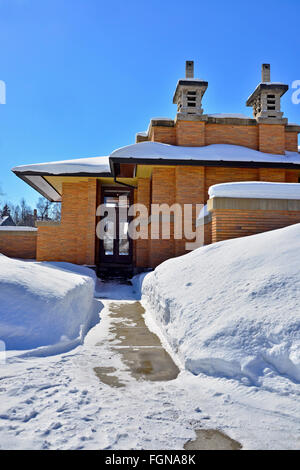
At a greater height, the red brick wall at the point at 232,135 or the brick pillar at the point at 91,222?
the red brick wall at the point at 232,135

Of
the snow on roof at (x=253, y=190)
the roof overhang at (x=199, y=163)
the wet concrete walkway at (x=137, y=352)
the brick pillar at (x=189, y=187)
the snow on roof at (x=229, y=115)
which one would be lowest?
the wet concrete walkway at (x=137, y=352)

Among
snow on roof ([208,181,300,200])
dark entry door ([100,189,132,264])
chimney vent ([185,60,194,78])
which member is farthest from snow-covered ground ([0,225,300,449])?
chimney vent ([185,60,194,78])

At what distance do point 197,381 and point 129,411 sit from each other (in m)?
0.81

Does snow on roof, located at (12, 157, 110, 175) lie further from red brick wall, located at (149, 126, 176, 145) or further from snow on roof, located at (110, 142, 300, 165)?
red brick wall, located at (149, 126, 176, 145)

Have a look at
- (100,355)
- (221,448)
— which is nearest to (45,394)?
(100,355)

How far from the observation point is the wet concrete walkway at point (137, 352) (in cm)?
299

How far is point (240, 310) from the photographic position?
325 centimetres

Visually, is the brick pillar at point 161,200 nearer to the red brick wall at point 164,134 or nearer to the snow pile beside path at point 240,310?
the red brick wall at point 164,134

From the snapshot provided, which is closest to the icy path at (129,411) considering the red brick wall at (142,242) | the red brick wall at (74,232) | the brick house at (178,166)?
the brick house at (178,166)

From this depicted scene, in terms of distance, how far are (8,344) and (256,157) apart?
9858 millimetres

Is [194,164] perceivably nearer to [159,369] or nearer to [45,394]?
[159,369]

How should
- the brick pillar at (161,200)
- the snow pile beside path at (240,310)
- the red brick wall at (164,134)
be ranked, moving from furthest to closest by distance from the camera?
the red brick wall at (164,134) < the brick pillar at (161,200) < the snow pile beside path at (240,310)

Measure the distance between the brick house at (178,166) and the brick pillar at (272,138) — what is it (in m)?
0.04

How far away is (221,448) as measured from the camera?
184cm
